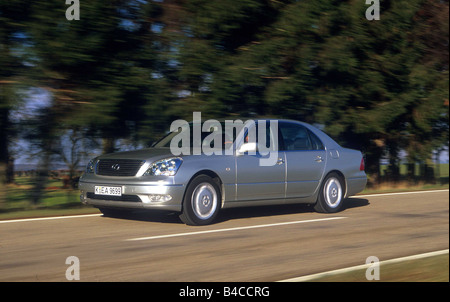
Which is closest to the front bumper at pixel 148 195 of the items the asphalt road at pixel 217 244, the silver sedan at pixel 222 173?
the silver sedan at pixel 222 173

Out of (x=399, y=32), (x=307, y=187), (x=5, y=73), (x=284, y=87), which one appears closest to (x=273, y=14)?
(x=284, y=87)

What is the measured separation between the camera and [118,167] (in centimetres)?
943

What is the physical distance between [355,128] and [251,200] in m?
8.46

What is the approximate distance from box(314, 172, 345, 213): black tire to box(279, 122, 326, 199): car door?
26 cm

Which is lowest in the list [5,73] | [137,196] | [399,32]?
[137,196]

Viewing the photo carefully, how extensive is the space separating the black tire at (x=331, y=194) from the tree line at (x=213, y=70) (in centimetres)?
331

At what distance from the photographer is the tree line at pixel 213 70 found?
36.8 feet

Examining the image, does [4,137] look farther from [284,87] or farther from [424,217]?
[424,217]

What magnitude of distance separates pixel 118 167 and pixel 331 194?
14.0ft

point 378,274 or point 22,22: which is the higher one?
point 22,22

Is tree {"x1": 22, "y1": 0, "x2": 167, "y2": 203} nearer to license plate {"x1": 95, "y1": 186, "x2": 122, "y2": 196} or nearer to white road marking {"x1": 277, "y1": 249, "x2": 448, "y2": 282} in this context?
license plate {"x1": 95, "y1": 186, "x2": 122, "y2": 196}

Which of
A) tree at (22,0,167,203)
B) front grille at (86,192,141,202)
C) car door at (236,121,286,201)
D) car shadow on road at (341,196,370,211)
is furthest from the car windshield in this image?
car shadow on road at (341,196,370,211)

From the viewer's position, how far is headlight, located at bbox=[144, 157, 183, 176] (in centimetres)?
909

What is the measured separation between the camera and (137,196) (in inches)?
358
